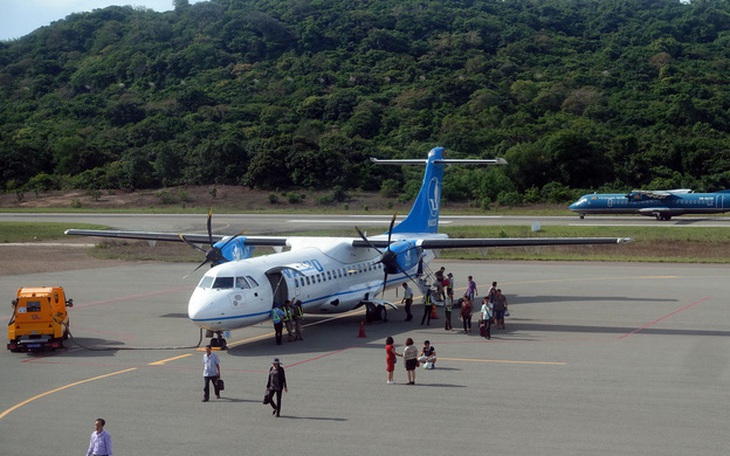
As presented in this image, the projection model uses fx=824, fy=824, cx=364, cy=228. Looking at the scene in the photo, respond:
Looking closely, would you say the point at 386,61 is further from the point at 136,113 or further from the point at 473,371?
the point at 473,371

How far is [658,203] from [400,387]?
51.7 metres

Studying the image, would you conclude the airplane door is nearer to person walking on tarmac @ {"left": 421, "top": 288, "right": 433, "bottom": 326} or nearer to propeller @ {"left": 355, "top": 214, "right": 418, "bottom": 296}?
propeller @ {"left": 355, "top": 214, "right": 418, "bottom": 296}

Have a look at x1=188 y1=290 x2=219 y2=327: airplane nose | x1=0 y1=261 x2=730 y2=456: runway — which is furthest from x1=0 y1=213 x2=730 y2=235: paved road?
x1=188 y1=290 x2=219 y2=327: airplane nose

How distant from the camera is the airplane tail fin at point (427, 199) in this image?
34.6 m

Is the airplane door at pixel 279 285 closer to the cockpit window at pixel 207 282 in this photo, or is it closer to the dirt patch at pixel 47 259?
the cockpit window at pixel 207 282

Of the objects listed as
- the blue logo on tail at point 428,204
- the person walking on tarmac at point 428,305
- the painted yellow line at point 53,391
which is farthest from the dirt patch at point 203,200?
the painted yellow line at point 53,391

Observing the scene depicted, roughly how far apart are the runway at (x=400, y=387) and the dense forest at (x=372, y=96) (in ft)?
165

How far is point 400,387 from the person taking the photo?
66.1 feet

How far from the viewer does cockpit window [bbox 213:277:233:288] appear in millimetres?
24675

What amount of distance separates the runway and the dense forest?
5029cm

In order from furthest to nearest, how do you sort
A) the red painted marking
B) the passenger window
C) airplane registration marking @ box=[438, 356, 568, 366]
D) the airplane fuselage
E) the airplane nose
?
the red painted marking → the passenger window → the airplane fuselage → the airplane nose → airplane registration marking @ box=[438, 356, 568, 366]

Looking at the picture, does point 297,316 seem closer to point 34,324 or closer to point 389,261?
point 389,261

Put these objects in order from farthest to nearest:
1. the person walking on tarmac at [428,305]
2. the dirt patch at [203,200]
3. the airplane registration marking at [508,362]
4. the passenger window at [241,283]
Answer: the dirt patch at [203,200] → the person walking on tarmac at [428,305] → the passenger window at [241,283] → the airplane registration marking at [508,362]

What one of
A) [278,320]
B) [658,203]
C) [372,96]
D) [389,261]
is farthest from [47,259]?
[372,96]
